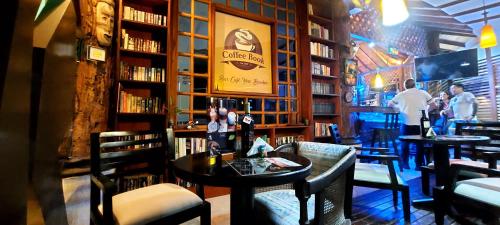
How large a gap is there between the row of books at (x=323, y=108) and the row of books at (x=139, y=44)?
8.31ft

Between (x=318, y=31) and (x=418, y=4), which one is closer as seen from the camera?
(x=318, y=31)

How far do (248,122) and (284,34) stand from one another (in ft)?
8.85

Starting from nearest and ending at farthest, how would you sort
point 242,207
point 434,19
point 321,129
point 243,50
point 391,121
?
point 242,207, point 243,50, point 321,129, point 391,121, point 434,19

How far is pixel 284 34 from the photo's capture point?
147 inches

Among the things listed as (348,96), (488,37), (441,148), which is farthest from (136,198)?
(488,37)

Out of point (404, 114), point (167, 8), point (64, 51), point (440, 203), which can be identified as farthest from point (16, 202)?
point (404, 114)

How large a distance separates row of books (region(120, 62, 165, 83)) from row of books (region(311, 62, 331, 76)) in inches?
92.1

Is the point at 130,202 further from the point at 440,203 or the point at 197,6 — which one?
the point at 197,6

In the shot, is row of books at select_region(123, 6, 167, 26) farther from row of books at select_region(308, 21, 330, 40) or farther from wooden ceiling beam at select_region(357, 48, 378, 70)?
wooden ceiling beam at select_region(357, 48, 378, 70)

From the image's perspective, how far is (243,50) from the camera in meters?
3.30

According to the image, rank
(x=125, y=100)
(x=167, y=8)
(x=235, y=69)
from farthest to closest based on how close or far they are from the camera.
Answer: (x=235, y=69)
(x=167, y=8)
(x=125, y=100)

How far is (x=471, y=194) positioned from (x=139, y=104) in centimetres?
292

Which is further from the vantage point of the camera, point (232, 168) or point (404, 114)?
point (404, 114)

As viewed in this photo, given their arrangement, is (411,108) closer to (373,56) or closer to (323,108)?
(323,108)
